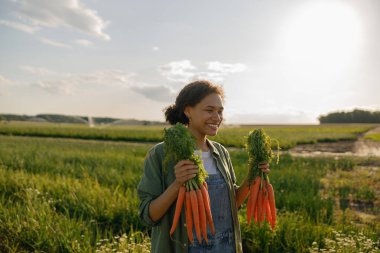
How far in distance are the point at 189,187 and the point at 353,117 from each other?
95448 millimetres

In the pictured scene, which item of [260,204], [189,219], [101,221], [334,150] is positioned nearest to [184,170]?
[189,219]

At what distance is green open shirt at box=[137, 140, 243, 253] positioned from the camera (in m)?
2.31

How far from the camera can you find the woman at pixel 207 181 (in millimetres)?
2299

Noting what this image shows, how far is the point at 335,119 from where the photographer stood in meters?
90.8

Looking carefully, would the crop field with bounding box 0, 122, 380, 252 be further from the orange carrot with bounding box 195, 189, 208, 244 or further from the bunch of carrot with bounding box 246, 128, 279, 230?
the bunch of carrot with bounding box 246, 128, 279, 230

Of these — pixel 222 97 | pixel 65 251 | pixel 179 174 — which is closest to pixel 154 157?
pixel 179 174

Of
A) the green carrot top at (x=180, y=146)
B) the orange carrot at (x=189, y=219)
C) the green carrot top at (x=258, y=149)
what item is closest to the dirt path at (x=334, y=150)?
the green carrot top at (x=258, y=149)

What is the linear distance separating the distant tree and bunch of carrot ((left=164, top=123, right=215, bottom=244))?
302ft

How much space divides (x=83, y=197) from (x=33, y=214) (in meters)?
1.16

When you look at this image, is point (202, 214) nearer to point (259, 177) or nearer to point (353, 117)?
point (259, 177)

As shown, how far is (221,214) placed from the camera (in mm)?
2541

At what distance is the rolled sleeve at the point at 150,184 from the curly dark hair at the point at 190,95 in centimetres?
39

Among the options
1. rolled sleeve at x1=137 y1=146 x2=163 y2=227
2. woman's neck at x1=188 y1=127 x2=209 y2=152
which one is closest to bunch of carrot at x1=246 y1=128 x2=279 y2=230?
woman's neck at x1=188 y1=127 x2=209 y2=152

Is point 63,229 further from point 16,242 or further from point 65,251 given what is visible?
point 16,242
